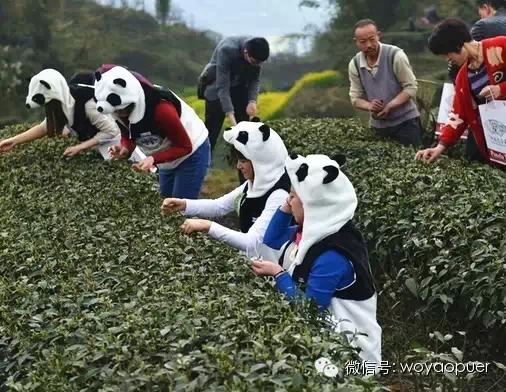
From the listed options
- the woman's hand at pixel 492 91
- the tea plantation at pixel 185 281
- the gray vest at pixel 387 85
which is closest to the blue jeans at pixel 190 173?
the tea plantation at pixel 185 281

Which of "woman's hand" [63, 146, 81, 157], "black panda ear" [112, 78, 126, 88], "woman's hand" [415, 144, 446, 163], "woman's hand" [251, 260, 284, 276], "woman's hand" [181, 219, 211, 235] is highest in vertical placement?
"black panda ear" [112, 78, 126, 88]

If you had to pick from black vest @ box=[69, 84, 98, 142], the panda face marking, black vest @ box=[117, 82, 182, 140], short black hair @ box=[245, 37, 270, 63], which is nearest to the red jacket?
short black hair @ box=[245, 37, 270, 63]

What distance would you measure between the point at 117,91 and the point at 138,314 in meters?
2.12

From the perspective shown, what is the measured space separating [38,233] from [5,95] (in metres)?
11.7

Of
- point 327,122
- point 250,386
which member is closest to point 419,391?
point 250,386

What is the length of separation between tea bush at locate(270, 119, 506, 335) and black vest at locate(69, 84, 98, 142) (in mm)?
1698

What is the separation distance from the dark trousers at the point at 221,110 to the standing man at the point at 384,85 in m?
0.98

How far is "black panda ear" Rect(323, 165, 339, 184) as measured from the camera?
2.99 m

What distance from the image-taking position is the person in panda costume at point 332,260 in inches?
117

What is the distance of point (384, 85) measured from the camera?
588 cm

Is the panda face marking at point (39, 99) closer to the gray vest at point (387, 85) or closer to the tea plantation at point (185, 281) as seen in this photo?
the tea plantation at point (185, 281)

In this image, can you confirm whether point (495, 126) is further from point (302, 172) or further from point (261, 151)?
point (302, 172)

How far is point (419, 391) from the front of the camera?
3289 millimetres

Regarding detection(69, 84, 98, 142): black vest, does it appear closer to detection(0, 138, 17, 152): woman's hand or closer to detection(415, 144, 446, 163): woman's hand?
detection(0, 138, 17, 152): woman's hand
